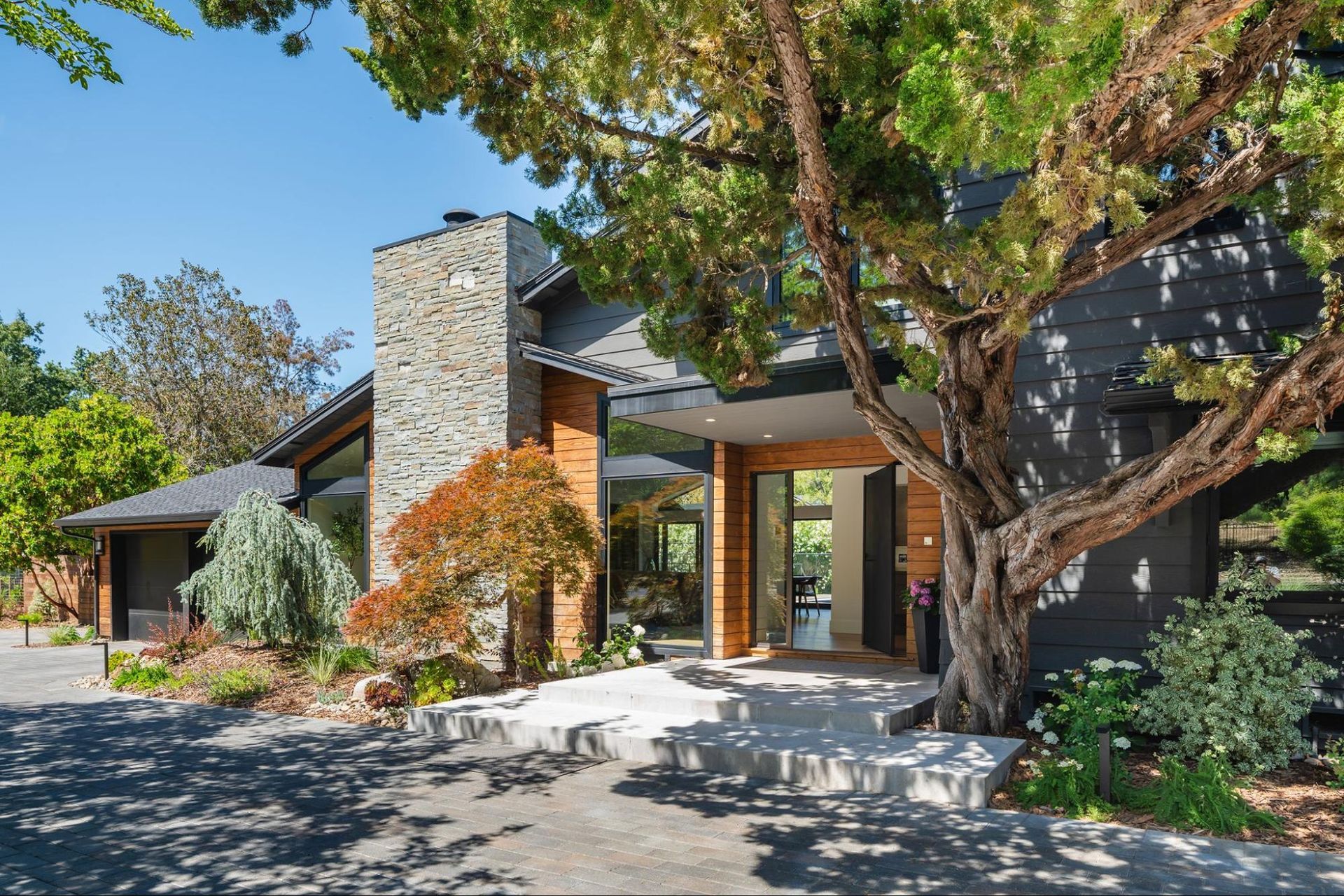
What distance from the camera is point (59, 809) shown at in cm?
513

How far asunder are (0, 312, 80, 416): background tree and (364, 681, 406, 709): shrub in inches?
1246

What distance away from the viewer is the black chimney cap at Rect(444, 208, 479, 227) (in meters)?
11.4

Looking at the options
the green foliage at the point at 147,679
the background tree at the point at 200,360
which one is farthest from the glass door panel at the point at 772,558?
the background tree at the point at 200,360

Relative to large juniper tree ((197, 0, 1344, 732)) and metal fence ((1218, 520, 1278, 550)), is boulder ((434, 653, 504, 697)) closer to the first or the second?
large juniper tree ((197, 0, 1344, 732))

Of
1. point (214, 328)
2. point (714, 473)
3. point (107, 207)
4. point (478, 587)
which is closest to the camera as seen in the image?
point (478, 587)

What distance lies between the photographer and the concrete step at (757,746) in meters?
5.25

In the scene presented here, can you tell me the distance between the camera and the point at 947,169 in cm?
457

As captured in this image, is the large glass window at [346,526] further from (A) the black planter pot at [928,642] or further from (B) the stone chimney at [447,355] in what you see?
(A) the black planter pot at [928,642]

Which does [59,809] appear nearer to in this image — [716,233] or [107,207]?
[716,233]

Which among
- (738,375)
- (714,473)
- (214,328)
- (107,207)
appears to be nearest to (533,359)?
(714,473)

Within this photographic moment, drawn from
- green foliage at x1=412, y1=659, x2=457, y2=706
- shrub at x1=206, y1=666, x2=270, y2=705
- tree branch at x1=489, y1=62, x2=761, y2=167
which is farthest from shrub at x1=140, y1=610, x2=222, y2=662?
tree branch at x1=489, y1=62, x2=761, y2=167

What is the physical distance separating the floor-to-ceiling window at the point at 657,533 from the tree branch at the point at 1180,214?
5.05 metres

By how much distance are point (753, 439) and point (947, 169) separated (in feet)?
17.4

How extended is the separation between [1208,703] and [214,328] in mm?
25948
